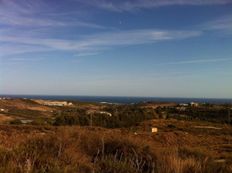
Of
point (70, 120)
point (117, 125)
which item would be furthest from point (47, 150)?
point (117, 125)

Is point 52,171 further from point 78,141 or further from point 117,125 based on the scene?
point 117,125

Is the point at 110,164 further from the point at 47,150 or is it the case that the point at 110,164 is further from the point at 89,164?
the point at 47,150

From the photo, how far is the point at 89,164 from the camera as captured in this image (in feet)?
30.3

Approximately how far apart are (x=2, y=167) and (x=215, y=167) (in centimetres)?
420

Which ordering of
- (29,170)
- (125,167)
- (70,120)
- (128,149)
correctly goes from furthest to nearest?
1. (70,120)
2. (128,149)
3. (125,167)
4. (29,170)

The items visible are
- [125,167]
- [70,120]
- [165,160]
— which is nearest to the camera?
[125,167]

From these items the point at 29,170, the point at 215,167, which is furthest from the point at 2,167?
the point at 215,167

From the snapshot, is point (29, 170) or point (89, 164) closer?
point (29, 170)

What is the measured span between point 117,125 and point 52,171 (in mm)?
50121

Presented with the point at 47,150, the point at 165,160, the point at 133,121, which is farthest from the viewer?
the point at 133,121

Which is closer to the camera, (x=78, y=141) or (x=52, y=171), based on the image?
(x=52, y=171)

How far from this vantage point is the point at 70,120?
53.9m

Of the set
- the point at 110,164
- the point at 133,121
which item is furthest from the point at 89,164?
the point at 133,121

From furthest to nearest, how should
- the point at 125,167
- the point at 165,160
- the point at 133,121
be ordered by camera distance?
the point at 133,121, the point at 165,160, the point at 125,167
